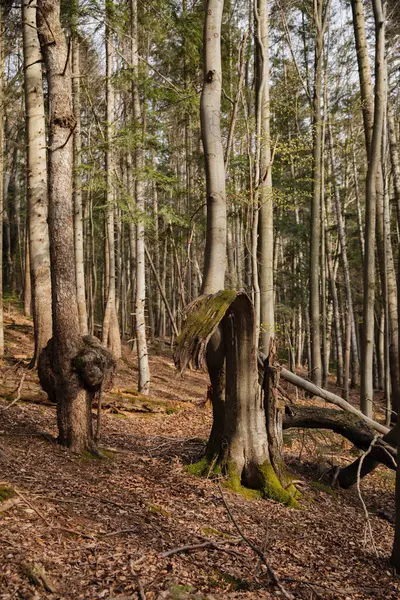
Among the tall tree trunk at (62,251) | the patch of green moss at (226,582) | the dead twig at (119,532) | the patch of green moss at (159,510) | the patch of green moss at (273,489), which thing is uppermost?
the tall tree trunk at (62,251)

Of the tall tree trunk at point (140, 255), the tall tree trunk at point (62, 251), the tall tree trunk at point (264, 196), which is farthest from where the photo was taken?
the tall tree trunk at point (140, 255)

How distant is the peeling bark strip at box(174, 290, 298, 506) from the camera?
18.7ft

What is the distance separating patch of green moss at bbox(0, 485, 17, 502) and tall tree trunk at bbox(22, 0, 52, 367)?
5564mm

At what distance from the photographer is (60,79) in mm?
Answer: 5551

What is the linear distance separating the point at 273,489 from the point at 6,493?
3.18 metres

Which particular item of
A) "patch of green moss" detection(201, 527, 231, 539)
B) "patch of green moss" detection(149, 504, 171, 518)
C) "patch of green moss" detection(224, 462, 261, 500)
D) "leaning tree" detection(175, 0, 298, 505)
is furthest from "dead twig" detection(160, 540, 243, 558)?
"leaning tree" detection(175, 0, 298, 505)

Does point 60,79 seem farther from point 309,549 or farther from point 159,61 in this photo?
point 159,61

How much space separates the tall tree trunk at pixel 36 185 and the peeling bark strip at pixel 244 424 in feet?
15.5

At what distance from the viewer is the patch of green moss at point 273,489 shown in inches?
222

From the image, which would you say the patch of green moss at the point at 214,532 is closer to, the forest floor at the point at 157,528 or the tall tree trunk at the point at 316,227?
the forest floor at the point at 157,528

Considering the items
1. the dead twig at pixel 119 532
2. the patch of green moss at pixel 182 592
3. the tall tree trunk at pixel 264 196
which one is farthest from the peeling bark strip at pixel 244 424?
the tall tree trunk at pixel 264 196

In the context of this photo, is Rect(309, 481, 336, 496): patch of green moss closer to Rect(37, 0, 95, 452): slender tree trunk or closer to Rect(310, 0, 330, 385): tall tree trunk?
Rect(37, 0, 95, 452): slender tree trunk

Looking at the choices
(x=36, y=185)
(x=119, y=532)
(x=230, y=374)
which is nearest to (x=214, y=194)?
(x=230, y=374)

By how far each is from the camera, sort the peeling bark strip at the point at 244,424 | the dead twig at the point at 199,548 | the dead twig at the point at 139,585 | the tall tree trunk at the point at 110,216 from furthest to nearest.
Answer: the tall tree trunk at the point at 110,216 → the peeling bark strip at the point at 244,424 → the dead twig at the point at 199,548 → the dead twig at the point at 139,585
